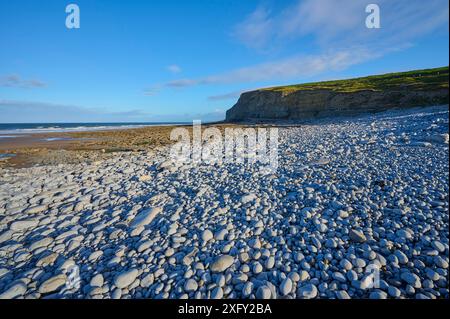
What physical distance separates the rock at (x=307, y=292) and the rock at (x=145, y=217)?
282cm

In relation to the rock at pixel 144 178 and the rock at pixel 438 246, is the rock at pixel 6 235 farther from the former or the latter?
the rock at pixel 438 246

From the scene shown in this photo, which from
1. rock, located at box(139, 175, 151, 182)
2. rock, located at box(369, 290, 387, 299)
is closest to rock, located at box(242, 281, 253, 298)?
rock, located at box(369, 290, 387, 299)

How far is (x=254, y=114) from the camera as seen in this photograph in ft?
133

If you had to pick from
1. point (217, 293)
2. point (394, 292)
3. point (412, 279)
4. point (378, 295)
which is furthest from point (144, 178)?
point (412, 279)

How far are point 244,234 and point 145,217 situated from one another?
1.99m

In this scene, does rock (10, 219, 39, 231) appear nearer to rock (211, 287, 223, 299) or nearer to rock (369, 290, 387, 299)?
rock (211, 287, 223, 299)

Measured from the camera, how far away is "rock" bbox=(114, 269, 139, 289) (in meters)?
2.67

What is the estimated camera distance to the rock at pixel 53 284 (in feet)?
8.71

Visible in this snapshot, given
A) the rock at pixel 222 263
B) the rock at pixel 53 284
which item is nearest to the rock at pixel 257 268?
the rock at pixel 222 263

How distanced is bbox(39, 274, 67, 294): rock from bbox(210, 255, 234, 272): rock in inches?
74.7
